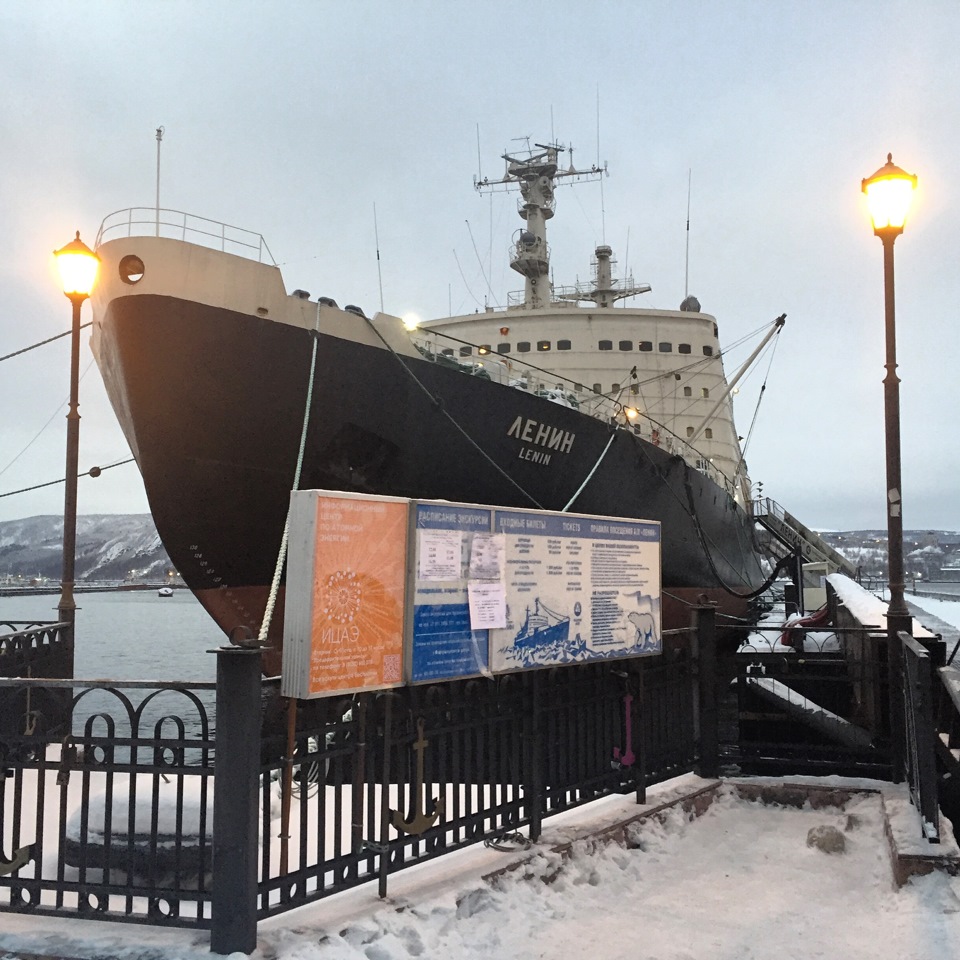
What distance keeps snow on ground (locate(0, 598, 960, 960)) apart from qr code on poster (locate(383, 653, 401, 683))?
42.6 inches

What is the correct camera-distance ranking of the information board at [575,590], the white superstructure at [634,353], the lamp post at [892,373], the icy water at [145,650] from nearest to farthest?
the information board at [575,590], the lamp post at [892,373], the white superstructure at [634,353], the icy water at [145,650]

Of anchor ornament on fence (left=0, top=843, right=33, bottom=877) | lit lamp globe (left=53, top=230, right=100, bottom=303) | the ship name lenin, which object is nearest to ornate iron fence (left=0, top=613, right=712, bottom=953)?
anchor ornament on fence (left=0, top=843, right=33, bottom=877)

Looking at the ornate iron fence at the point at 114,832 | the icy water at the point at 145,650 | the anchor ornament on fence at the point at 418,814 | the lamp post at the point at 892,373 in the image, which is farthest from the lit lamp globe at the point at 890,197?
the icy water at the point at 145,650

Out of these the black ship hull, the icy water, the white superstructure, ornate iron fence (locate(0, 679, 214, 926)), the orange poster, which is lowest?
the icy water

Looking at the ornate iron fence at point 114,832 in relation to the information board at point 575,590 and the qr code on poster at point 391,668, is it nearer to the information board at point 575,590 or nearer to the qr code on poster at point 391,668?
the qr code on poster at point 391,668

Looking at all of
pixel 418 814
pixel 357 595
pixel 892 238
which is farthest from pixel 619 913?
pixel 892 238

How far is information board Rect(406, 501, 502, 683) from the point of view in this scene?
416 cm

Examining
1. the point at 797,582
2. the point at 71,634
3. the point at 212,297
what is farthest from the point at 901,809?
the point at 797,582

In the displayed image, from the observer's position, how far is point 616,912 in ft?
14.0

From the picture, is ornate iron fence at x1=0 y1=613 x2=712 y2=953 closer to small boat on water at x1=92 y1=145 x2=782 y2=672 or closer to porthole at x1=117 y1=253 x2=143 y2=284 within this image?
small boat on water at x1=92 y1=145 x2=782 y2=672

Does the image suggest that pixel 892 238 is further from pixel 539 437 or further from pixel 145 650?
pixel 145 650

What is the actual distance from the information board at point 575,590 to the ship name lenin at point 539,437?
673 centimetres

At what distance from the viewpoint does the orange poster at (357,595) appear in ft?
12.1

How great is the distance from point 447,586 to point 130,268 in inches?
297
